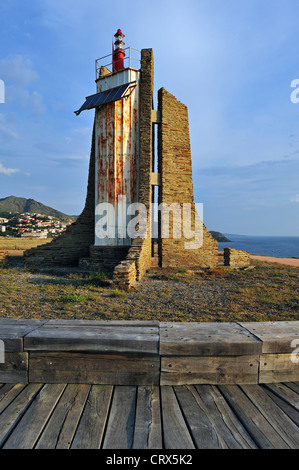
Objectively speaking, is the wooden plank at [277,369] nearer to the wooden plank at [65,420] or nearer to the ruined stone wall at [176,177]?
the wooden plank at [65,420]

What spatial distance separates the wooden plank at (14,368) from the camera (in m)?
2.27

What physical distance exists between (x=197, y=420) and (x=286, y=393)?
2.89 ft

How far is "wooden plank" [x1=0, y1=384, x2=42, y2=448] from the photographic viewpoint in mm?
1733

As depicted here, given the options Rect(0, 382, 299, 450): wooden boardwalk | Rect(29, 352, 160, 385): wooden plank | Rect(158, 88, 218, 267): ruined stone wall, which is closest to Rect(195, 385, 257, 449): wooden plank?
Rect(0, 382, 299, 450): wooden boardwalk

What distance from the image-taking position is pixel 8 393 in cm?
213

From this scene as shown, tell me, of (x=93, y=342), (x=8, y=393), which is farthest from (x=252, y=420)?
(x=8, y=393)

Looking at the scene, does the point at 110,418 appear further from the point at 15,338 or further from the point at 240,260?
the point at 240,260

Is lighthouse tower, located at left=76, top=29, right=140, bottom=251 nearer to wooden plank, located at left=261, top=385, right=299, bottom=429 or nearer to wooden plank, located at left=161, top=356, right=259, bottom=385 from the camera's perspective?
wooden plank, located at left=161, top=356, right=259, bottom=385

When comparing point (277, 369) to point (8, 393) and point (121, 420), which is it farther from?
point (8, 393)

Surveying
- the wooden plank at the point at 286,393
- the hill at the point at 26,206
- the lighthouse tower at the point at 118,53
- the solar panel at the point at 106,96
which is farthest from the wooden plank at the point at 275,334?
the hill at the point at 26,206

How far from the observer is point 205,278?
9805mm

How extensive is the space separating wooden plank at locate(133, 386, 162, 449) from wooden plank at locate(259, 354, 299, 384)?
98 cm
